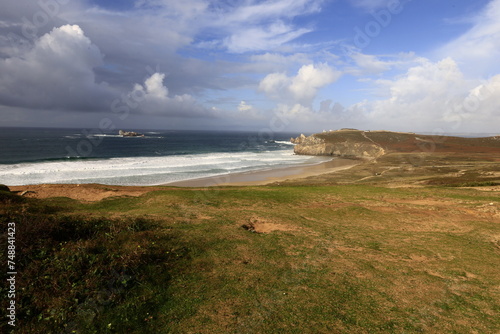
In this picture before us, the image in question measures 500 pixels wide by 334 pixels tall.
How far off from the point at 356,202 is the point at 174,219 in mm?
13630

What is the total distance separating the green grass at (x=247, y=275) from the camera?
6.41m

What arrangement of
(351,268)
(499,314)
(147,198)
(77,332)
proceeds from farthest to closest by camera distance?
(147,198) < (351,268) < (499,314) < (77,332)

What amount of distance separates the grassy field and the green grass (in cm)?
3

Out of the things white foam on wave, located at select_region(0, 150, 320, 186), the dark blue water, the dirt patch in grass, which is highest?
the dark blue water

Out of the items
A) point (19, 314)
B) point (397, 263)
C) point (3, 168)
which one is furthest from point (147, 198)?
point (3, 168)

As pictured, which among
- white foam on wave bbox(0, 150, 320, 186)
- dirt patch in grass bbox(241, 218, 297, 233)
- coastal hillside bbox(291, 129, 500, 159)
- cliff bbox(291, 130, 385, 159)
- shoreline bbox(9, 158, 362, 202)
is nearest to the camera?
dirt patch in grass bbox(241, 218, 297, 233)

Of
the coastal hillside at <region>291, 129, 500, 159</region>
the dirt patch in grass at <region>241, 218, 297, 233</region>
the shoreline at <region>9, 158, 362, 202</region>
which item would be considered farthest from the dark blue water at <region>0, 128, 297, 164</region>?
the dirt patch in grass at <region>241, 218, 297, 233</region>

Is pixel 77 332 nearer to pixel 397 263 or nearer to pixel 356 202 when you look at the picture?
pixel 397 263

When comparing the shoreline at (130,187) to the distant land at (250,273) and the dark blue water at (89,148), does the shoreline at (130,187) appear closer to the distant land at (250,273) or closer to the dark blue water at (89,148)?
the distant land at (250,273)

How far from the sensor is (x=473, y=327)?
668 cm

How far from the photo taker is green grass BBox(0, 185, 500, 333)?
21.0 feet

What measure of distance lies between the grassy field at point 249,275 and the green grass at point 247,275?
3 cm

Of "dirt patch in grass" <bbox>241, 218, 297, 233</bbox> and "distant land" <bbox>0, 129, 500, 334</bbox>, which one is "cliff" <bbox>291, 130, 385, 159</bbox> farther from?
"dirt patch in grass" <bbox>241, 218, 297, 233</bbox>

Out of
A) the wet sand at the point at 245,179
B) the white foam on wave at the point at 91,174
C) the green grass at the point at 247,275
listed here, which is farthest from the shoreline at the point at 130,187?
the green grass at the point at 247,275
